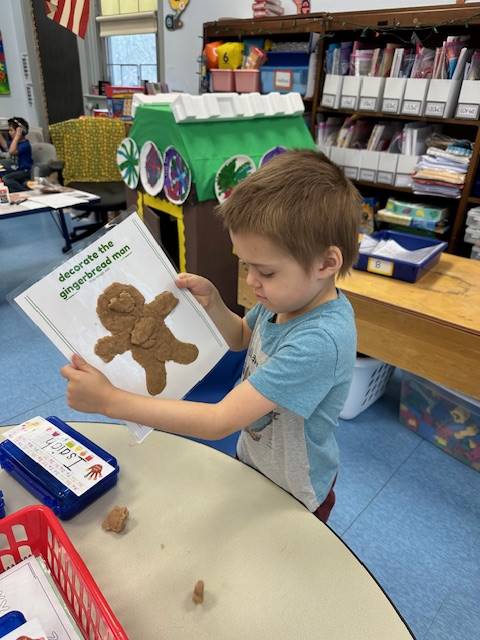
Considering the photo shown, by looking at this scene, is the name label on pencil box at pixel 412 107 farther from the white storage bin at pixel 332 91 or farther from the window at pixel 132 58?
the window at pixel 132 58

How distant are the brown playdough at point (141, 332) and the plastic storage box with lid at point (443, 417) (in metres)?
1.40

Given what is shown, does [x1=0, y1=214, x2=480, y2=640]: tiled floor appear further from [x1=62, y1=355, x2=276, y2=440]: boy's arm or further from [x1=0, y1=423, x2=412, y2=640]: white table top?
[x1=0, y1=423, x2=412, y2=640]: white table top

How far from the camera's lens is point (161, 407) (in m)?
0.71

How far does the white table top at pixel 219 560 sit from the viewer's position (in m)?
0.59

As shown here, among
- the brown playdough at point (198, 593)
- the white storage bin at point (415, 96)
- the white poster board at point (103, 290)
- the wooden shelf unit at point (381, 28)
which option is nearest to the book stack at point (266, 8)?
the wooden shelf unit at point (381, 28)

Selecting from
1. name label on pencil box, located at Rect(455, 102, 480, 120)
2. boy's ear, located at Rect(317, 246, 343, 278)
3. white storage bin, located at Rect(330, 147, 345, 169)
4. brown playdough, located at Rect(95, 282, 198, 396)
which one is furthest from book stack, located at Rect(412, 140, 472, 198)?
brown playdough, located at Rect(95, 282, 198, 396)

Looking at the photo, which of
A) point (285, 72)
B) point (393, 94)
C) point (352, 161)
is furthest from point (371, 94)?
point (285, 72)

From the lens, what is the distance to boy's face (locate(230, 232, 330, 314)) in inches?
28.1

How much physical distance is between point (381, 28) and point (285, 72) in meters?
0.74

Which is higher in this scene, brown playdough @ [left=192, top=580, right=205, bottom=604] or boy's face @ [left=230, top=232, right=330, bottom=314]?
boy's face @ [left=230, top=232, right=330, bottom=314]

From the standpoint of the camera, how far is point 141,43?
4.95 m

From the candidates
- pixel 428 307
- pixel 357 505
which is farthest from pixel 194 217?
pixel 357 505

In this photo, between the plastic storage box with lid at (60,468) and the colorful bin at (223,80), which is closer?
the plastic storage box with lid at (60,468)

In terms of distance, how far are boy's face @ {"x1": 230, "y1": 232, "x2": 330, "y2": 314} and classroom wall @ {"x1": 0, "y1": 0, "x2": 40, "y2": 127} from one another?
19.2 feet
